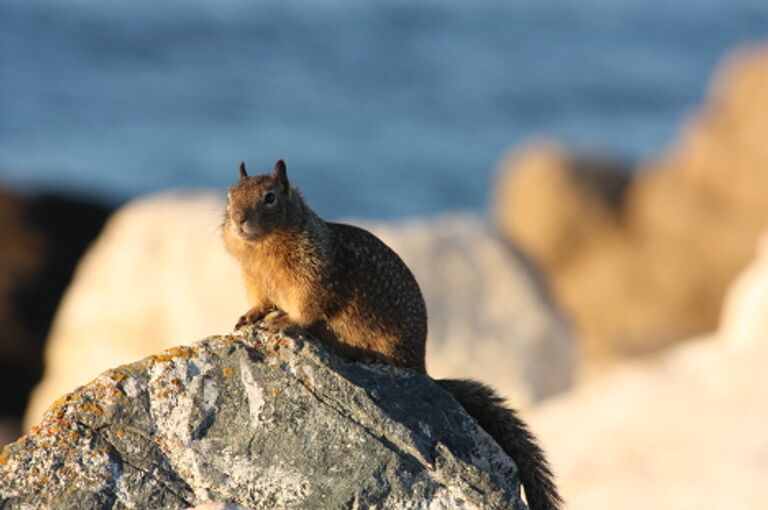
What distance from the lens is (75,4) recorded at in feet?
202

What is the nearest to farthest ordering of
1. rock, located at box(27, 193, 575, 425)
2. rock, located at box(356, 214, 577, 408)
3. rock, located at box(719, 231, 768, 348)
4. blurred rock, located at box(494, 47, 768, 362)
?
rock, located at box(719, 231, 768, 348), rock, located at box(27, 193, 575, 425), rock, located at box(356, 214, 577, 408), blurred rock, located at box(494, 47, 768, 362)

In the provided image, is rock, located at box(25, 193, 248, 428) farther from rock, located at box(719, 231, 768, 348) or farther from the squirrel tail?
the squirrel tail

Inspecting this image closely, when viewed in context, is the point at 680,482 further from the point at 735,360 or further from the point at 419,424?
the point at 419,424

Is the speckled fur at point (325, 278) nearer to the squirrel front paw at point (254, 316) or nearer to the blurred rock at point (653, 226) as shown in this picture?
the squirrel front paw at point (254, 316)

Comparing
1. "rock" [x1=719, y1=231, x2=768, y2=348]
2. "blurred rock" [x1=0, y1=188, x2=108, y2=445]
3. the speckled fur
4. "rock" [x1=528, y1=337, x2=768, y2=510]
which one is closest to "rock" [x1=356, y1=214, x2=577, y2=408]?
"rock" [x1=528, y1=337, x2=768, y2=510]

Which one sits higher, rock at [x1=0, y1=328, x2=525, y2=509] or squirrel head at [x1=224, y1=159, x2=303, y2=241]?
squirrel head at [x1=224, y1=159, x2=303, y2=241]

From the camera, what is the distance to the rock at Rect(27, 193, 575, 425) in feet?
43.4

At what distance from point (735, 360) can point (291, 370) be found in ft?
21.5

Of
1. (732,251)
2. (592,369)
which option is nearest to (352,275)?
(592,369)

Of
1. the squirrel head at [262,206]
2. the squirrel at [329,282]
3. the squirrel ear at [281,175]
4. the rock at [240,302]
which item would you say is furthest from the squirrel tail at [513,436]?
the rock at [240,302]

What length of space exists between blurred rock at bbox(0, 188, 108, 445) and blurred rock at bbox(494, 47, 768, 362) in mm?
7814

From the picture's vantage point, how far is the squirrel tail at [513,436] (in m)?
6.29

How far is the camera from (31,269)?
19.0 meters

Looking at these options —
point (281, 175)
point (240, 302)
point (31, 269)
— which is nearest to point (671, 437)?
point (240, 302)
